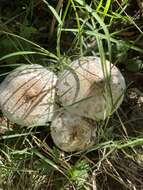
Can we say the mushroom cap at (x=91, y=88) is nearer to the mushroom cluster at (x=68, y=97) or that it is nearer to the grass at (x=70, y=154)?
the mushroom cluster at (x=68, y=97)

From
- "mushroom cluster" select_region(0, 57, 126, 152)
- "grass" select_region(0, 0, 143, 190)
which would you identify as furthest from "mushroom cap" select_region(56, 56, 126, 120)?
"grass" select_region(0, 0, 143, 190)

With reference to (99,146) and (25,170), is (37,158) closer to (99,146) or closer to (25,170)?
(25,170)

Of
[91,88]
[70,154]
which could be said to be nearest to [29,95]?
[91,88]

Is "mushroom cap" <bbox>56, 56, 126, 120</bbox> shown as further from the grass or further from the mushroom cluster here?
the grass

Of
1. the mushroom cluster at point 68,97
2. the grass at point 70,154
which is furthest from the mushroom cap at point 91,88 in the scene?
the grass at point 70,154

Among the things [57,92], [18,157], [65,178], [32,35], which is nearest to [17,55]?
[32,35]

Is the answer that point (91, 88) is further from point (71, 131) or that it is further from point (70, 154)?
point (70, 154)

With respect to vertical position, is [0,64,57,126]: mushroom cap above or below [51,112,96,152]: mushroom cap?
above
